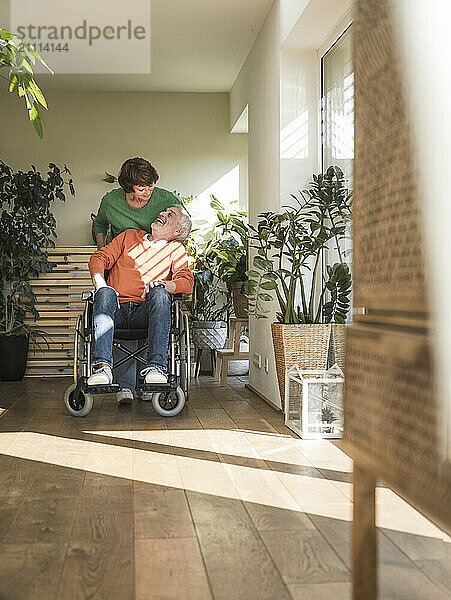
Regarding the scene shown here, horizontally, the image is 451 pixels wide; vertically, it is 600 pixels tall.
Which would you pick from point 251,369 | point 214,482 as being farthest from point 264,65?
point 214,482

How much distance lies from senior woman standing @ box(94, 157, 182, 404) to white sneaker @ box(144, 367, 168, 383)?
0.62m

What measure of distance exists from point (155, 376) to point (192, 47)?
2.89 meters

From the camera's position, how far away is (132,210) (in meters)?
4.35

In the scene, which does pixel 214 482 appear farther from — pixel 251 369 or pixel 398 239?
pixel 251 369

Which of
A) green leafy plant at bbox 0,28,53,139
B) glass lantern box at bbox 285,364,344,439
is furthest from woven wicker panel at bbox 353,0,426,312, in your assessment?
glass lantern box at bbox 285,364,344,439

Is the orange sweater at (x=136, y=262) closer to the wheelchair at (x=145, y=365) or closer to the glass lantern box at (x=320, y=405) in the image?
the wheelchair at (x=145, y=365)

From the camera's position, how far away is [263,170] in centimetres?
481

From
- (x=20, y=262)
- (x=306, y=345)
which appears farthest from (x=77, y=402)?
(x=20, y=262)

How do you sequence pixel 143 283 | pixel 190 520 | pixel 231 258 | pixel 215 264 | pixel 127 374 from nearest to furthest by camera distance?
1. pixel 190 520
2. pixel 143 283
3. pixel 127 374
4. pixel 231 258
5. pixel 215 264

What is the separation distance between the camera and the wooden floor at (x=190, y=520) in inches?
62.9

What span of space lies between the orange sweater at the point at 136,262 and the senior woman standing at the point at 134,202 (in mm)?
115

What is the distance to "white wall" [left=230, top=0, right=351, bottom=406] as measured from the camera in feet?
12.9

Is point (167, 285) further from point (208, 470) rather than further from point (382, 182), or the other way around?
point (382, 182)

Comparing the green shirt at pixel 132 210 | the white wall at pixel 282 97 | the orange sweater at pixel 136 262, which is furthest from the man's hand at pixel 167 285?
the white wall at pixel 282 97
